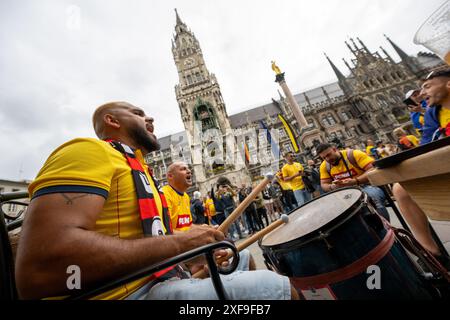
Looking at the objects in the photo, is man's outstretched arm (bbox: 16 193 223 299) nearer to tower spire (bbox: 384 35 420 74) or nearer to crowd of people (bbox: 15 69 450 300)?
→ crowd of people (bbox: 15 69 450 300)

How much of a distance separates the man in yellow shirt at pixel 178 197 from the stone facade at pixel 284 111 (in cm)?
2378

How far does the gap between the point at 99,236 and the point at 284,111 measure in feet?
136

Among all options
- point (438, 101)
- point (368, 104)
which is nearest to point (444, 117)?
point (438, 101)

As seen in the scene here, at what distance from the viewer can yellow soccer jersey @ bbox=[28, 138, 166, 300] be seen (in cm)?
78

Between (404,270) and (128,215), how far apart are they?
5.44ft

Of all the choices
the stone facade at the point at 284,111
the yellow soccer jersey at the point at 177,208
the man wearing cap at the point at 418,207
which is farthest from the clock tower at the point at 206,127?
the man wearing cap at the point at 418,207

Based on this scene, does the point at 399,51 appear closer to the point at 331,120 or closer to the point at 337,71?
the point at 337,71

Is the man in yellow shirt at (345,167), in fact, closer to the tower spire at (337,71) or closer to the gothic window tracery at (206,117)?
the gothic window tracery at (206,117)

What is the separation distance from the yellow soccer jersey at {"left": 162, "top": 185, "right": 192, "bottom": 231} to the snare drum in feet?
5.54

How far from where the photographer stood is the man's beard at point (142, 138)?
1471 millimetres

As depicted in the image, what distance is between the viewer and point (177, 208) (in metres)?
2.75

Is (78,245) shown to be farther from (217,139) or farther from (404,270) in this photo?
(217,139)

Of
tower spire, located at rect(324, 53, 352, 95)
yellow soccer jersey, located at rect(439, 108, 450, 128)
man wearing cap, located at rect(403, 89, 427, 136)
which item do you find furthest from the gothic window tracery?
yellow soccer jersey, located at rect(439, 108, 450, 128)
